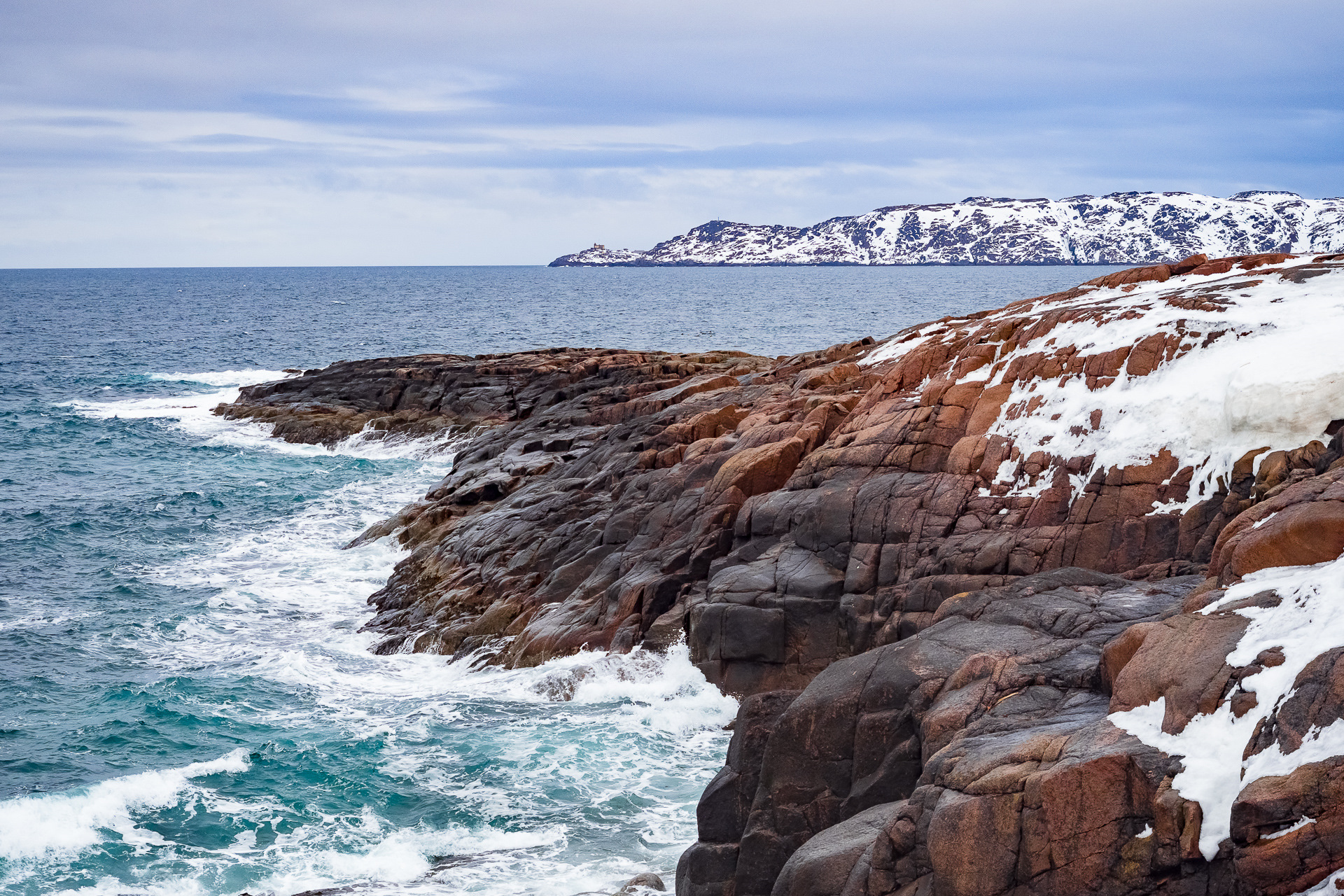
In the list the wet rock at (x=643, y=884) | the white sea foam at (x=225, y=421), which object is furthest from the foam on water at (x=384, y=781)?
the white sea foam at (x=225, y=421)

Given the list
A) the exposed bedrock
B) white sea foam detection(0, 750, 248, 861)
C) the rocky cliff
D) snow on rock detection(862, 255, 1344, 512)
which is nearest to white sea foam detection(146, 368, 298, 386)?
the rocky cliff

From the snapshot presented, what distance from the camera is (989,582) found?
63.3ft

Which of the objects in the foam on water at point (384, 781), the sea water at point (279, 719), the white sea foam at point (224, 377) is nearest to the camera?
the foam on water at point (384, 781)

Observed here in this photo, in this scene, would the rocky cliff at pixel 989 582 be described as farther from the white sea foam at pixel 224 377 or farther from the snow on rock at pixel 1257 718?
the white sea foam at pixel 224 377

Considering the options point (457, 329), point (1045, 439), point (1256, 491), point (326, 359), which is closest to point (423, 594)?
point (1045, 439)

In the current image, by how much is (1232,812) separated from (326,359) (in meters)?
95.4

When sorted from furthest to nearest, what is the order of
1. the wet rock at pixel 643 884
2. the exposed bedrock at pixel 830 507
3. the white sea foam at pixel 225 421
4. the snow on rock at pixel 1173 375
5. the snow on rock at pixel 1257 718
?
1. the white sea foam at pixel 225 421
2. the exposed bedrock at pixel 830 507
3. the snow on rock at pixel 1173 375
4. the wet rock at pixel 643 884
5. the snow on rock at pixel 1257 718

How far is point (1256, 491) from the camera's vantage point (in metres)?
17.1

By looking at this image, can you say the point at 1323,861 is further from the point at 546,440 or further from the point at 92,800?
the point at 546,440

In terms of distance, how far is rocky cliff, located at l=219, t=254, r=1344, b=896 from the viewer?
31.2 ft

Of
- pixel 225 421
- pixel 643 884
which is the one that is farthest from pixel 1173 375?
pixel 225 421

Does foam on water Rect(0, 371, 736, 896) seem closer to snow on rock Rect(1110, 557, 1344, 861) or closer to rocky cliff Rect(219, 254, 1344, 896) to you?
rocky cliff Rect(219, 254, 1344, 896)

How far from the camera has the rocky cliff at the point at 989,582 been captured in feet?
31.2

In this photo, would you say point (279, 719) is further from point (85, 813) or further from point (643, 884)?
point (643, 884)
